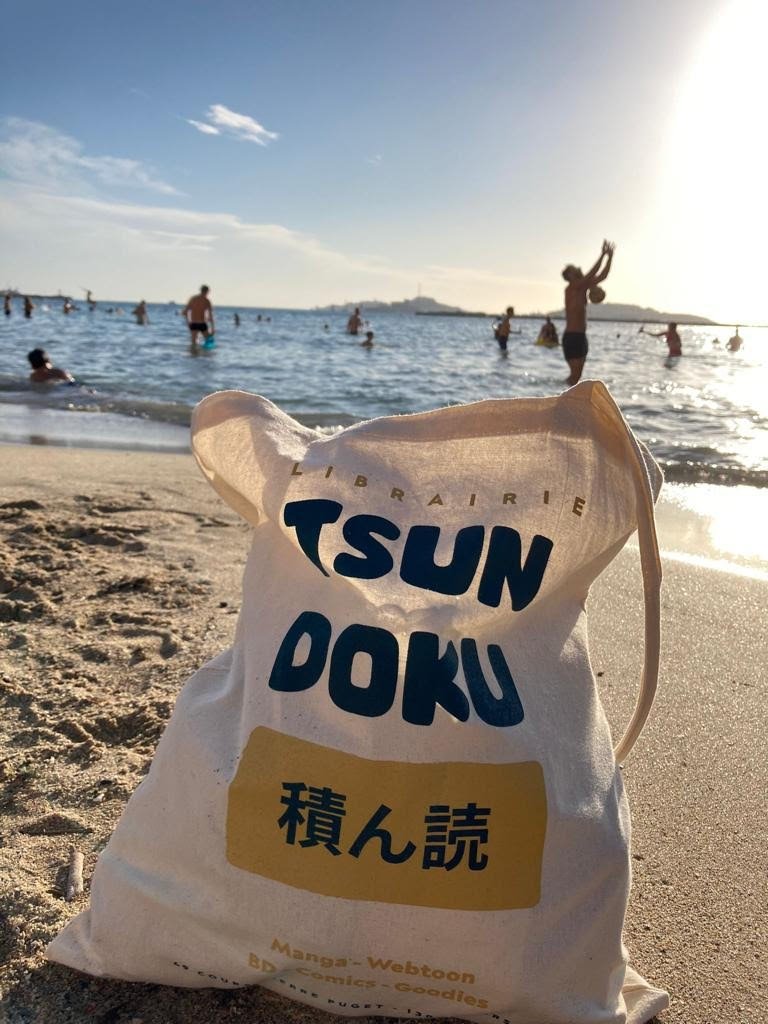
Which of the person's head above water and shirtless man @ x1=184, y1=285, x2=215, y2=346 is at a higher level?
shirtless man @ x1=184, y1=285, x2=215, y2=346

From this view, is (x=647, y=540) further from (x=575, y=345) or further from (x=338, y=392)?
(x=338, y=392)

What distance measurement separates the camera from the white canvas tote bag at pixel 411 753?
898 millimetres

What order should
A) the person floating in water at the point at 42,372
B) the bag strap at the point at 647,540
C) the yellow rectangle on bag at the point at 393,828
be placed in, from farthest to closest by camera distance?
the person floating in water at the point at 42,372
the bag strap at the point at 647,540
the yellow rectangle on bag at the point at 393,828

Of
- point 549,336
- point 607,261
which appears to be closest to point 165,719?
point 607,261

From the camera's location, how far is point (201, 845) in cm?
95

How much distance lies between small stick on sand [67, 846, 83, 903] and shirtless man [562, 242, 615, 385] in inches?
273

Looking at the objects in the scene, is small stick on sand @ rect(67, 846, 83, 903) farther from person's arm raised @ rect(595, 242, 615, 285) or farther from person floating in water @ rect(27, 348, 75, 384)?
person floating in water @ rect(27, 348, 75, 384)

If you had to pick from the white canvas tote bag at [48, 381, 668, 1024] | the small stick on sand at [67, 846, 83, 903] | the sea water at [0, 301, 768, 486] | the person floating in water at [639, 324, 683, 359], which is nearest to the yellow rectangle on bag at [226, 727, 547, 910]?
the white canvas tote bag at [48, 381, 668, 1024]

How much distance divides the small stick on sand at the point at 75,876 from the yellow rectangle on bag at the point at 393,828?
1.30ft

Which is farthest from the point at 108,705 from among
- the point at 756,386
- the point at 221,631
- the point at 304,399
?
the point at 756,386

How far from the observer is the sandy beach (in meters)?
1.03

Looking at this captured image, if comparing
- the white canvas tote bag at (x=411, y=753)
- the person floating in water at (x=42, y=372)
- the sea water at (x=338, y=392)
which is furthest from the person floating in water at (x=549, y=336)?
the white canvas tote bag at (x=411, y=753)

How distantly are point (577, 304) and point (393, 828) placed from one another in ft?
25.1

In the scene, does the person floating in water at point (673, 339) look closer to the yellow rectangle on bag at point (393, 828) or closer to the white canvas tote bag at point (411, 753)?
the white canvas tote bag at point (411, 753)
